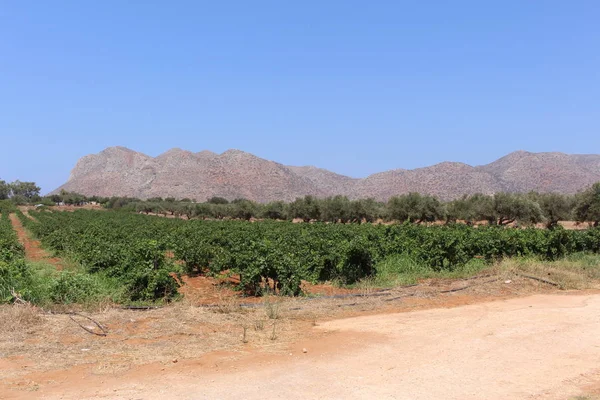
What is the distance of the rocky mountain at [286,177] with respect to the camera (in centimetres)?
9344

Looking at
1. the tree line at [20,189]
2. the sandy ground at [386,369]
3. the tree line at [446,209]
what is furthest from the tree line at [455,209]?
the tree line at [20,189]

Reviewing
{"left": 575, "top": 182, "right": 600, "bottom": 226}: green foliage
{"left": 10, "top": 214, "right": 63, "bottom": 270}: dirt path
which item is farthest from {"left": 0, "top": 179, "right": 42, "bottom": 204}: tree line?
{"left": 575, "top": 182, "right": 600, "bottom": 226}: green foliage

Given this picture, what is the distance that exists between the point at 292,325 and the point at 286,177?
116 metres

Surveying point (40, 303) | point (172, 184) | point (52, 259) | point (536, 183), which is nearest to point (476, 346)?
point (40, 303)

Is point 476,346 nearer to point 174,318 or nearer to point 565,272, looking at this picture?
point 174,318

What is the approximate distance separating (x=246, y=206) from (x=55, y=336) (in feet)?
232

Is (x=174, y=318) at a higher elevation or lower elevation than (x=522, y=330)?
higher

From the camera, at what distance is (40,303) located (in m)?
9.75

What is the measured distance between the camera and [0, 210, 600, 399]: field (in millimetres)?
6102

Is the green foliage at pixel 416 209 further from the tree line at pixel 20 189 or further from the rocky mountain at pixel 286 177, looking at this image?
the tree line at pixel 20 189

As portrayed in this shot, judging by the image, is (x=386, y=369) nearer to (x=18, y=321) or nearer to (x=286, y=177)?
(x=18, y=321)

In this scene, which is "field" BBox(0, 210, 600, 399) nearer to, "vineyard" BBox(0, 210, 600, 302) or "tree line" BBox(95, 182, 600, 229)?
"vineyard" BBox(0, 210, 600, 302)

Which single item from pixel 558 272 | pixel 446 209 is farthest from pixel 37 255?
pixel 446 209

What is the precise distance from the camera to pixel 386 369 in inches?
260
